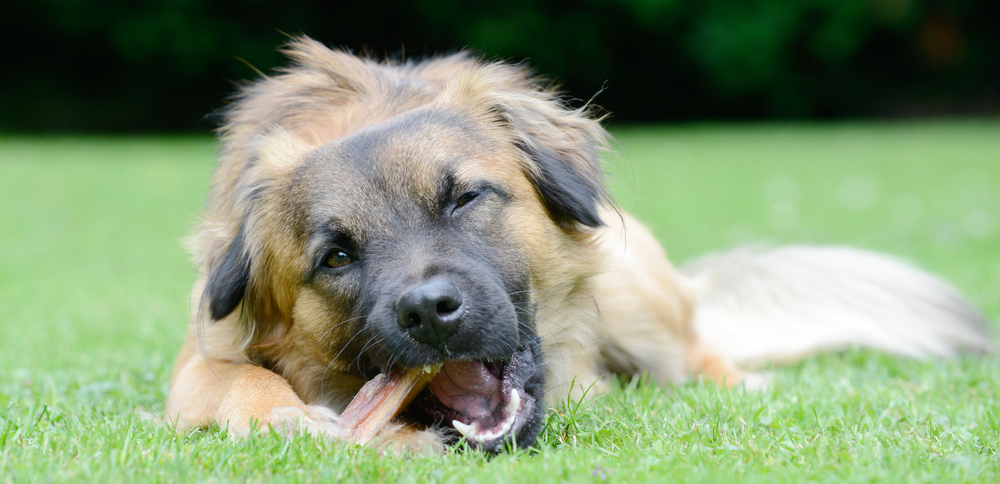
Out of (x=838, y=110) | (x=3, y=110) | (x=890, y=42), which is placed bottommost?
(x=3, y=110)

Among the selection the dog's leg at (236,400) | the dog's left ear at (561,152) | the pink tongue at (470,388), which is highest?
the dog's left ear at (561,152)

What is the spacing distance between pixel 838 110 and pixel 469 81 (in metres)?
26.8

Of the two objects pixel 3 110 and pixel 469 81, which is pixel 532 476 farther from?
pixel 3 110

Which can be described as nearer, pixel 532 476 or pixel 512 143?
pixel 532 476

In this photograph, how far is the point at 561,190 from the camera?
3.37 m

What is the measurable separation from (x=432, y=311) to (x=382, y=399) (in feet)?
1.54

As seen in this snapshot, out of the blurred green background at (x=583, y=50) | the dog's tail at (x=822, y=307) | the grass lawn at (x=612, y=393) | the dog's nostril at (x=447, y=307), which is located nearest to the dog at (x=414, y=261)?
the dog's nostril at (x=447, y=307)

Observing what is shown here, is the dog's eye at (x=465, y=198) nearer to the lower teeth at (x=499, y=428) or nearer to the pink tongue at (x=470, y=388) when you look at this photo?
the pink tongue at (x=470, y=388)

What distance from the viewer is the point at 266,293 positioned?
3.40 m

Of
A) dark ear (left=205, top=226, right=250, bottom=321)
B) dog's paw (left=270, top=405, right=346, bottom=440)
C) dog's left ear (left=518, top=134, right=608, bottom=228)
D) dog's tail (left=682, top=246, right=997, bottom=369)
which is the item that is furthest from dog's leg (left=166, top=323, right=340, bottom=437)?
dog's tail (left=682, top=246, right=997, bottom=369)

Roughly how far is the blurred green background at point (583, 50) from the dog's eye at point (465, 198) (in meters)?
21.4

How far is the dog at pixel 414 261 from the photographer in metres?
2.88

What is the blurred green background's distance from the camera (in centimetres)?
2503

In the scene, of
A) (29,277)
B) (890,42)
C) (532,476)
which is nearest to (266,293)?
(532,476)
